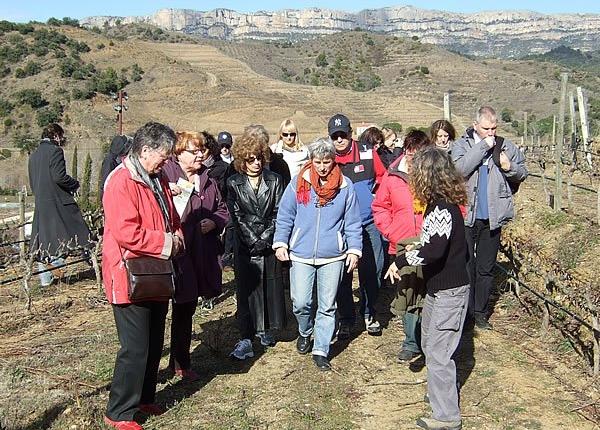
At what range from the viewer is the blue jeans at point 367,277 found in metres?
5.30

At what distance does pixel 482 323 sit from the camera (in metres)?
5.53

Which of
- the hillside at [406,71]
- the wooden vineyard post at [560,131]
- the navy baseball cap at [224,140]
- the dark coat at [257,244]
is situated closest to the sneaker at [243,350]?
the dark coat at [257,244]

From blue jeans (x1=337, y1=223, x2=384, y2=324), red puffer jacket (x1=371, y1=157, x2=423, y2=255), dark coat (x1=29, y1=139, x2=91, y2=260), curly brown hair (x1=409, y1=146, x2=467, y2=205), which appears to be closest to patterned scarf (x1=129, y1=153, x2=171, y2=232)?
curly brown hair (x1=409, y1=146, x2=467, y2=205)

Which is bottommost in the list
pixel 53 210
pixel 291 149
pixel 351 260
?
pixel 53 210

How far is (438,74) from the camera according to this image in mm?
69500

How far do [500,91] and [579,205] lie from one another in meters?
56.2

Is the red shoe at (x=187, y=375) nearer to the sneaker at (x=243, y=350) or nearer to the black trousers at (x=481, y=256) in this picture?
the sneaker at (x=243, y=350)

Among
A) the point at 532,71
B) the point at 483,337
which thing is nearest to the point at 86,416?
the point at 483,337

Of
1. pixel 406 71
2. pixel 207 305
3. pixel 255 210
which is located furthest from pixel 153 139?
pixel 406 71

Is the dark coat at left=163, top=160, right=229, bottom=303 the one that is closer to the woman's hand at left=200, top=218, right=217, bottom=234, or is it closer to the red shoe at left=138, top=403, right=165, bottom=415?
the woman's hand at left=200, top=218, right=217, bottom=234

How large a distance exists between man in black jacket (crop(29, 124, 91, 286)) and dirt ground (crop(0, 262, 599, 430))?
1.01m

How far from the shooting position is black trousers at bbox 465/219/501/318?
5.18 metres

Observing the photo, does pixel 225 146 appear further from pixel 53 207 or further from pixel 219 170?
pixel 53 207

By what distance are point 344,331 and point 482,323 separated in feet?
3.58
